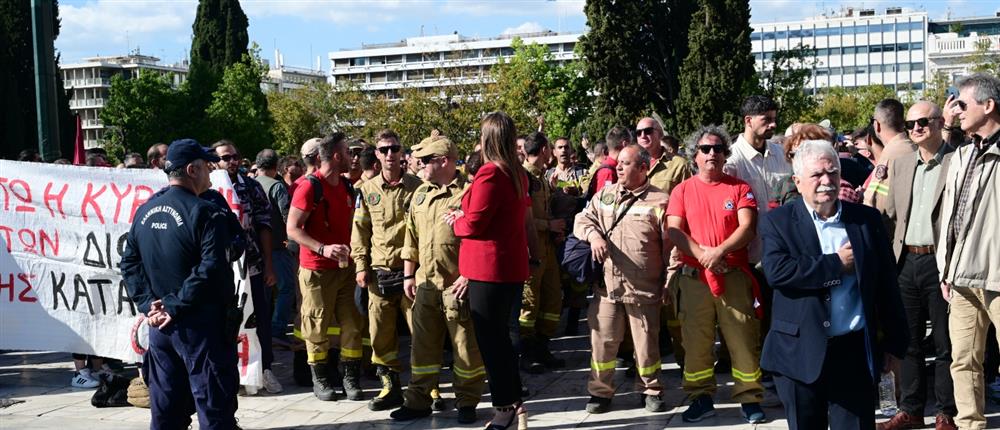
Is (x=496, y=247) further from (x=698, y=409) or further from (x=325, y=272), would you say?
(x=325, y=272)

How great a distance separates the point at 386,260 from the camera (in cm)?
761

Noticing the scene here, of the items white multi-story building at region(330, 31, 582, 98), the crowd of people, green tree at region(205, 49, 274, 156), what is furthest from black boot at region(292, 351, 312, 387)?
white multi-story building at region(330, 31, 582, 98)

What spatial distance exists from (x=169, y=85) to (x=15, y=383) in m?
59.5

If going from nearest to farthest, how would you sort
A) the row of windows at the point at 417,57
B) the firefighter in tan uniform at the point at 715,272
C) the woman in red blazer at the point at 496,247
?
the woman in red blazer at the point at 496,247
the firefighter in tan uniform at the point at 715,272
the row of windows at the point at 417,57

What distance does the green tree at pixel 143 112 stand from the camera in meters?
61.5

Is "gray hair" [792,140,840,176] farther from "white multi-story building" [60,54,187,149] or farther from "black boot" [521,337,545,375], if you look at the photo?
"white multi-story building" [60,54,187,149]

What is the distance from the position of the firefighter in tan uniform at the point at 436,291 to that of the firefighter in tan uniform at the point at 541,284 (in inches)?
68.4

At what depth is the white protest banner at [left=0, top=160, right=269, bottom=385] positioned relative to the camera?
8250 millimetres

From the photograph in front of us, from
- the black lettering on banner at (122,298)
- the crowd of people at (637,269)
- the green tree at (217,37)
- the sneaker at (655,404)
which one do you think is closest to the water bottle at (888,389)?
the crowd of people at (637,269)

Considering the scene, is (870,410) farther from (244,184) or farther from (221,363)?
(244,184)

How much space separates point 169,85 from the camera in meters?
65.0

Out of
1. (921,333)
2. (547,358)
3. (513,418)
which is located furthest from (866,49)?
(513,418)

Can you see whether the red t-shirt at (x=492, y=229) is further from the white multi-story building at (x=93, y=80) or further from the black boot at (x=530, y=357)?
the white multi-story building at (x=93, y=80)

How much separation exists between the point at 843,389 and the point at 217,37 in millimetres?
64650
